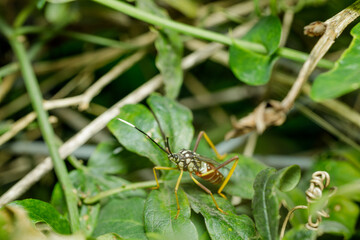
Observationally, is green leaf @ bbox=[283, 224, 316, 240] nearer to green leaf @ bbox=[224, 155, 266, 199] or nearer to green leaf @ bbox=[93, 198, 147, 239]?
green leaf @ bbox=[224, 155, 266, 199]

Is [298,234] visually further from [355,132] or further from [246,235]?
[355,132]

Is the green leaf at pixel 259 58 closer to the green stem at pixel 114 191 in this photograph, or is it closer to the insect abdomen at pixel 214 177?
the insect abdomen at pixel 214 177

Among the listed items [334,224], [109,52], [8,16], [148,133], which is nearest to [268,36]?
[148,133]

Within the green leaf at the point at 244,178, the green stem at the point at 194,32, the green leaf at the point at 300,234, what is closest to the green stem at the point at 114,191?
the green leaf at the point at 244,178

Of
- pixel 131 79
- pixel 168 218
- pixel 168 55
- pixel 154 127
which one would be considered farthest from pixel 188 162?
pixel 131 79

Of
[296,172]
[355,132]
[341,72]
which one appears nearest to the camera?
[341,72]

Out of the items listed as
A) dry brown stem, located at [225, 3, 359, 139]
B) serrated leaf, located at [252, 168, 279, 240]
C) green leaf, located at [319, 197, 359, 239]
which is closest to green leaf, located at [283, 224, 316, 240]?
serrated leaf, located at [252, 168, 279, 240]
